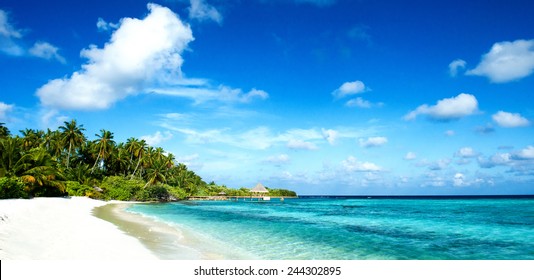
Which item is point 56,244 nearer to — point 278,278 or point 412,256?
point 278,278

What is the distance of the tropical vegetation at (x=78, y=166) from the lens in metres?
32.9

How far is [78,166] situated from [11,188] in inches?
978

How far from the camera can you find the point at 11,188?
29641mm

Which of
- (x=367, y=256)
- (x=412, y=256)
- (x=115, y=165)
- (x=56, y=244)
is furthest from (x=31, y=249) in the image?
(x=115, y=165)

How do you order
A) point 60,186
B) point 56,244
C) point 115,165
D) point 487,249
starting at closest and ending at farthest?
point 56,244 < point 487,249 < point 60,186 < point 115,165

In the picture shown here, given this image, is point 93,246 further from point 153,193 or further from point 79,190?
point 153,193

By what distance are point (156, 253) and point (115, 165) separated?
60.7 meters

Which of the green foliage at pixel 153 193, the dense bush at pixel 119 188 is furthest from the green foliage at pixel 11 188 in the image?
the green foliage at pixel 153 193

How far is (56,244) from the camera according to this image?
11773mm

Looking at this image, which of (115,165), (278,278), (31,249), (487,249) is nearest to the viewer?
(278,278)

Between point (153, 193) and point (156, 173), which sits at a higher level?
point (156, 173)

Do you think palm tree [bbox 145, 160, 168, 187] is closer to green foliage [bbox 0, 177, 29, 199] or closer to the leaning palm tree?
the leaning palm tree

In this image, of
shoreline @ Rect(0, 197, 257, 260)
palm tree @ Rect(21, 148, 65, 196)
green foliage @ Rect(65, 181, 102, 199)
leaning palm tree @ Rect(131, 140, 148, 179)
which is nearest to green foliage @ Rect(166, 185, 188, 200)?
leaning palm tree @ Rect(131, 140, 148, 179)

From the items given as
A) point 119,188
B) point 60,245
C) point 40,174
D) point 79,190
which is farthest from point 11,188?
point 119,188
